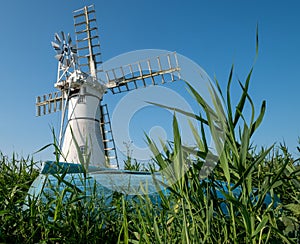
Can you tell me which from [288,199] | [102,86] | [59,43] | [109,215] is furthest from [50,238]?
[59,43]

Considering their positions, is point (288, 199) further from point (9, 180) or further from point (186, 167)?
point (9, 180)

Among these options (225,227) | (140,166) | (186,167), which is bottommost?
(225,227)

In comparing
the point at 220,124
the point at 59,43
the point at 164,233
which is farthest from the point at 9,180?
the point at 59,43

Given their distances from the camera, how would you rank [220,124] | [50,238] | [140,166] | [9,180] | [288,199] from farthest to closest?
[140,166] < [9,180] < [288,199] < [50,238] < [220,124]

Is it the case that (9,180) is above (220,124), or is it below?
above

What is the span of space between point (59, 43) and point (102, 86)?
3911 mm

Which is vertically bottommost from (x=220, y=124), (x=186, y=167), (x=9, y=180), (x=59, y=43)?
(x=186, y=167)

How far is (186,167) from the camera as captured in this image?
1.29m

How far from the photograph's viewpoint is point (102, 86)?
17.7 meters

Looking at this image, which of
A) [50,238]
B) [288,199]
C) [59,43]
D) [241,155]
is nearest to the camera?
[241,155]

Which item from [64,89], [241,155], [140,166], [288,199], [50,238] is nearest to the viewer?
[241,155]

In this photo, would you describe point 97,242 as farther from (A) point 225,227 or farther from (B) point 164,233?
(A) point 225,227

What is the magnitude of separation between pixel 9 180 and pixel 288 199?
2247mm

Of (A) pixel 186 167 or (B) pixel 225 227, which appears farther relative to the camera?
(A) pixel 186 167
